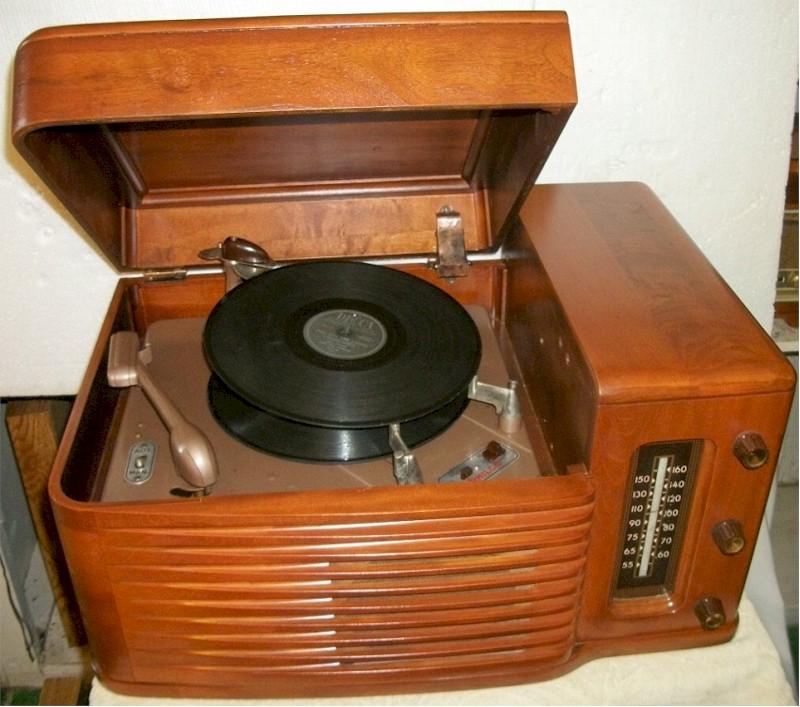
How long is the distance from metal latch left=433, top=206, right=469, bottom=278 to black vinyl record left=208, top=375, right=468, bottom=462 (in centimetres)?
23

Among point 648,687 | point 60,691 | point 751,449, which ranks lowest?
point 60,691

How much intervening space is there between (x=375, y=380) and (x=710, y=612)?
19.4 inches

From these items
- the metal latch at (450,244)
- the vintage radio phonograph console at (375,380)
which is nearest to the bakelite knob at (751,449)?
the vintage radio phonograph console at (375,380)

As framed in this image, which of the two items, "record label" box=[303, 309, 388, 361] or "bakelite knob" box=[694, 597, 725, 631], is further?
"record label" box=[303, 309, 388, 361]

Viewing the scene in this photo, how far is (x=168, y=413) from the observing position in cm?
100

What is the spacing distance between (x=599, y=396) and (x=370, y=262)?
1.78 feet

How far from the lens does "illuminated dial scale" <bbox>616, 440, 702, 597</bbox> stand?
0.88m

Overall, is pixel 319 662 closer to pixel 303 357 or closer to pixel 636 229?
pixel 303 357

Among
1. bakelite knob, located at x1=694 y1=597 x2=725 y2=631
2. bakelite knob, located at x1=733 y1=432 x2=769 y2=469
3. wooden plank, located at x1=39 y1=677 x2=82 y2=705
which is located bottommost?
wooden plank, located at x1=39 y1=677 x2=82 y2=705

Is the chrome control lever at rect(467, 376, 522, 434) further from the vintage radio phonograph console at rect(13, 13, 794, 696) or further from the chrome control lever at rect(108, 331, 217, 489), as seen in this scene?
the chrome control lever at rect(108, 331, 217, 489)

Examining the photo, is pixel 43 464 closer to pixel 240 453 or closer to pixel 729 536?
pixel 240 453

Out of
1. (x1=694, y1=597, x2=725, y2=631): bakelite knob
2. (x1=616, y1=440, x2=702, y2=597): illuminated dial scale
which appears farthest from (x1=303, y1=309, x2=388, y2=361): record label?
(x1=694, y1=597, x2=725, y2=631): bakelite knob

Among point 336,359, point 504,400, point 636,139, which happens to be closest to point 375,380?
point 336,359

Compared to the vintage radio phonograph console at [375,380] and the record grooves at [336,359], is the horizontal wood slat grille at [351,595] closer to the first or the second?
the vintage radio phonograph console at [375,380]
